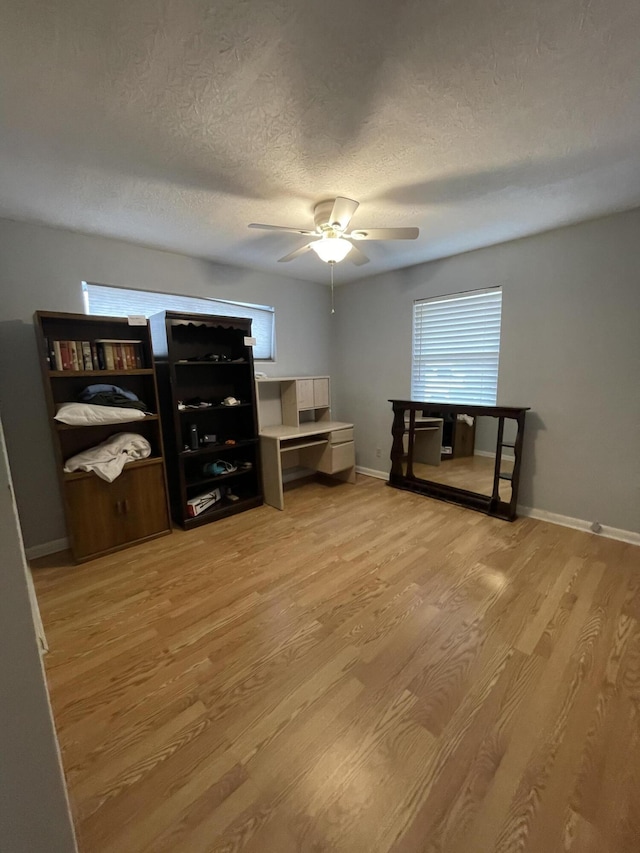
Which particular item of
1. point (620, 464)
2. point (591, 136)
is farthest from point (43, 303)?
point (620, 464)

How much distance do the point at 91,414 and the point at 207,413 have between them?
3.43 ft

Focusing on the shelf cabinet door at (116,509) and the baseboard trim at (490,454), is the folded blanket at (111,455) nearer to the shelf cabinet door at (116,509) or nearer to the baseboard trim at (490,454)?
the shelf cabinet door at (116,509)

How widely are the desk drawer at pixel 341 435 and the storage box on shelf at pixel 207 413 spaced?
2.81ft

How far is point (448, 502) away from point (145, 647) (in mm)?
2703

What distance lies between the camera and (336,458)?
3.64 meters

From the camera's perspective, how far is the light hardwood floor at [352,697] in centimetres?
100

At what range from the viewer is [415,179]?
186 cm

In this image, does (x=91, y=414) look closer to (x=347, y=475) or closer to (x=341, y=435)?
(x=341, y=435)

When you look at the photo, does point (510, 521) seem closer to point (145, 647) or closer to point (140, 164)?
point (145, 647)

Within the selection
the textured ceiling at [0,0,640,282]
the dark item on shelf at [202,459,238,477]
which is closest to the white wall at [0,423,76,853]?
the textured ceiling at [0,0,640,282]

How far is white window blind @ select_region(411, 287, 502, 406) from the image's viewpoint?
121 inches

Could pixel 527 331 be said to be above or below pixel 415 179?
below

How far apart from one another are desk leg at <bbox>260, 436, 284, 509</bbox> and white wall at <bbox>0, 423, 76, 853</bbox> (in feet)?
8.08

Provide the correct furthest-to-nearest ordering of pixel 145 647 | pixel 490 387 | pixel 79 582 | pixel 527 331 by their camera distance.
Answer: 1. pixel 490 387
2. pixel 527 331
3. pixel 79 582
4. pixel 145 647
